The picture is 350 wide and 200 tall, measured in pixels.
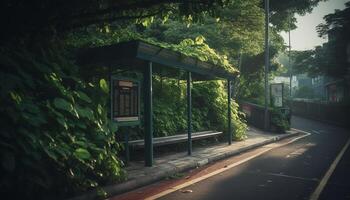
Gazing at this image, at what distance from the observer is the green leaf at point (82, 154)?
20.6ft

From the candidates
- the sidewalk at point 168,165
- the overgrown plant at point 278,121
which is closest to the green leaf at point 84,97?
the sidewalk at point 168,165

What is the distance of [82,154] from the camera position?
248 inches

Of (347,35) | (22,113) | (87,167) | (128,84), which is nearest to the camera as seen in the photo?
(22,113)

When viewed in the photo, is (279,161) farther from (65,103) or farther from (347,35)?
(347,35)

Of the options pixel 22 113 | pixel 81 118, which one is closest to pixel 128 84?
pixel 81 118

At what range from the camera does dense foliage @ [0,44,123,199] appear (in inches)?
217

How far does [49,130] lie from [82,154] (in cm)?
63

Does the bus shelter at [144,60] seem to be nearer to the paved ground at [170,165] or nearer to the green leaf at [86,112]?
the paved ground at [170,165]

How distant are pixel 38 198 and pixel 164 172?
3.48 m

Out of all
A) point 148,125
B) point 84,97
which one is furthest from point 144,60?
point 84,97

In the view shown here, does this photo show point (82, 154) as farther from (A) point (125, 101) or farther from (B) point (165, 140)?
(B) point (165, 140)

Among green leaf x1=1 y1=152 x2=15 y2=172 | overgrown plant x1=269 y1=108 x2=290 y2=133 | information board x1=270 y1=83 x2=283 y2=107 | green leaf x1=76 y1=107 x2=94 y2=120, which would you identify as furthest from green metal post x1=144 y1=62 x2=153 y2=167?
information board x1=270 y1=83 x2=283 y2=107

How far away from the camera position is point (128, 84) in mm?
9625

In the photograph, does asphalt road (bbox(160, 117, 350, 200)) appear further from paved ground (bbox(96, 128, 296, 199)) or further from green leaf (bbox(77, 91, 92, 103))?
green leaf (bbox(77, 91, 92, 103))
